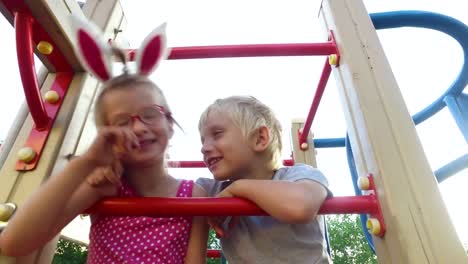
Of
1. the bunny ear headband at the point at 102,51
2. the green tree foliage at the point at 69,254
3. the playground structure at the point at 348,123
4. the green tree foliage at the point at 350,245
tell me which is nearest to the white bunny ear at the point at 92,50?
the bunny ear headband at the point at 102,51

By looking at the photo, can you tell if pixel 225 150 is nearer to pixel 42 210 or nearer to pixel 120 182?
pixel 120 182

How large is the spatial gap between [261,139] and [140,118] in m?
0.34

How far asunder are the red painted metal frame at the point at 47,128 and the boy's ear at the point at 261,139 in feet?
1.47

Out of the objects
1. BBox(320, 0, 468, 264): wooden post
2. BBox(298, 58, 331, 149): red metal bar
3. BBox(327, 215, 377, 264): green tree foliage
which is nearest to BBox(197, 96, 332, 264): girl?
BBox(320, 0, 468, 264): wooden post

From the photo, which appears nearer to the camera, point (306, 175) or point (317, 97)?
point (306, 175)

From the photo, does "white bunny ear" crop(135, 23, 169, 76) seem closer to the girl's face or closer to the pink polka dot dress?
the girl's face

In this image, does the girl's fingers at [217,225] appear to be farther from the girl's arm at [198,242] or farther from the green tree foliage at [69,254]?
the green tree foliage at [69,254]

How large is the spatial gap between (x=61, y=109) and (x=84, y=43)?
0.66ft

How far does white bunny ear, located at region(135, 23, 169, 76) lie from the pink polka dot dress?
26cm

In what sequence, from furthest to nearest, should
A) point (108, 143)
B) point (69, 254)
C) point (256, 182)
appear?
point (69, 254) → point (256, 182) → point (108, 143)

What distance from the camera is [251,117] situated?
0.92m

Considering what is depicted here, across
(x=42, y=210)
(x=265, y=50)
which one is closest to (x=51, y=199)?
(x=42, y=210)

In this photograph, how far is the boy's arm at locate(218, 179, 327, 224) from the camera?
61 cm

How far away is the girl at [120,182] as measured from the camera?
0.56 metres
